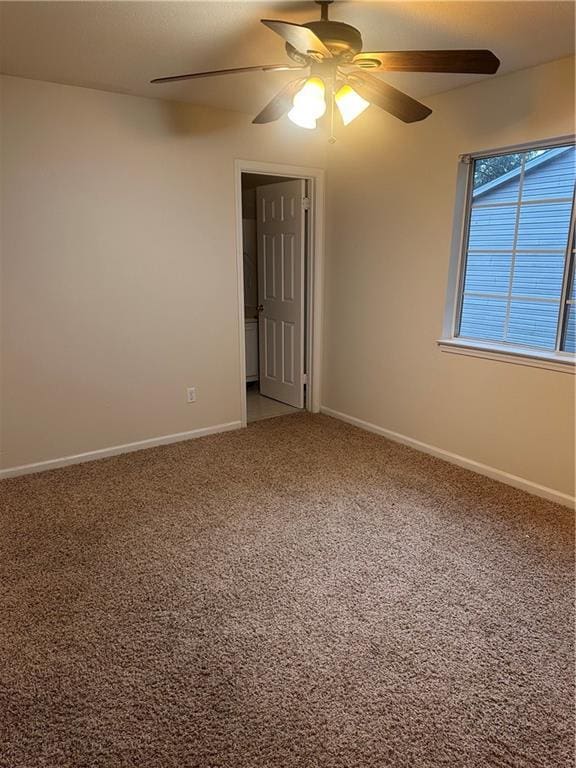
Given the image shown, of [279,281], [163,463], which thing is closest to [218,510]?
[163,463]

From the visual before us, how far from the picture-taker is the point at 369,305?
13.0 ft

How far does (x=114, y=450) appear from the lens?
368 cm

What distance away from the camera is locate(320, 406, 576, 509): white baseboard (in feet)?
9.82

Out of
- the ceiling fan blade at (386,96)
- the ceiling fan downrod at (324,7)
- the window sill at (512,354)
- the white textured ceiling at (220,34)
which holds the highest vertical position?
the white textured ceiling at (220,34)

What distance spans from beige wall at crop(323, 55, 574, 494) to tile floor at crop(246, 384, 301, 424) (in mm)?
497

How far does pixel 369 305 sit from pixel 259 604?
8.37ft

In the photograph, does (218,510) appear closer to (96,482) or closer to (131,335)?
(96,482)

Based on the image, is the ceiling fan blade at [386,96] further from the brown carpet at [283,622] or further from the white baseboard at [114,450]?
the white baseboard at [114,450]

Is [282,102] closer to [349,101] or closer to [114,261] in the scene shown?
[349,101]

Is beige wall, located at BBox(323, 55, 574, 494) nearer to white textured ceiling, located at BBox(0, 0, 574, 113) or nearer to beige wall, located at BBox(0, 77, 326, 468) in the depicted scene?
white textured ceiling, located at BBox(0, 0, 574, 113)

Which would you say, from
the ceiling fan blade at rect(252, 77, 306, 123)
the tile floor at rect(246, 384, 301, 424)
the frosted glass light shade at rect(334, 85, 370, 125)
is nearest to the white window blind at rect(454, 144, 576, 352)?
the frosted glass light shade at rect(334, 85, 370, 125)

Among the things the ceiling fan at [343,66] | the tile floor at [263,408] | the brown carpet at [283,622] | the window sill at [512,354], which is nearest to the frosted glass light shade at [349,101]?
the ceiling fan at [343,66]

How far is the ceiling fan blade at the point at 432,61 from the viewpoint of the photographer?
1.76m

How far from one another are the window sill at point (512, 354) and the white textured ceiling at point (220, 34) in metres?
1.59
